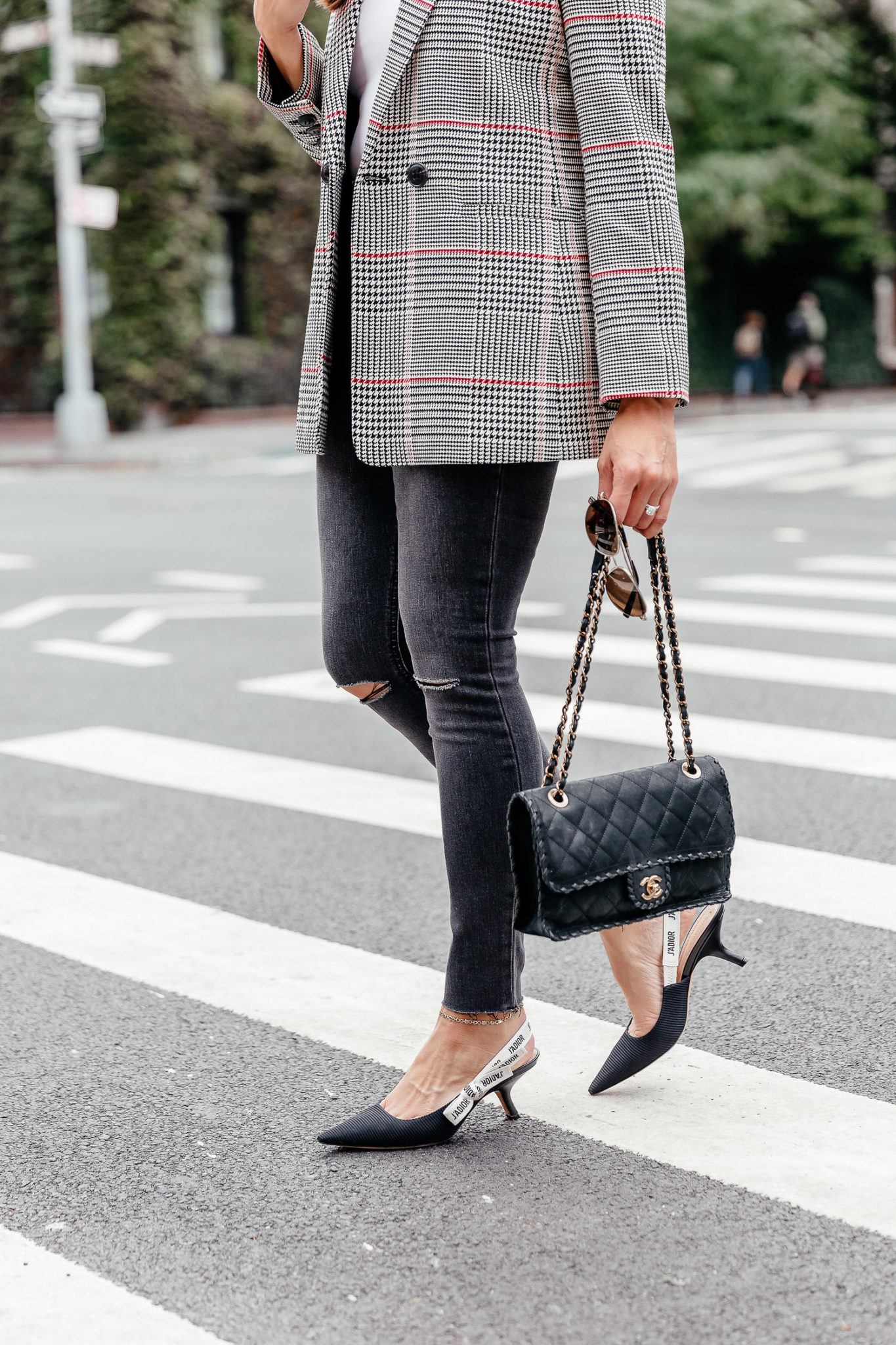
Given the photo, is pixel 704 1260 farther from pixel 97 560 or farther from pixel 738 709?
pixel 97 560

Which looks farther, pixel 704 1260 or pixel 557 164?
pixel 557 164

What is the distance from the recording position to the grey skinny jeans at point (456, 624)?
2.40 meters

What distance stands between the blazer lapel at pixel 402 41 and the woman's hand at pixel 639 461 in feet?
1.75

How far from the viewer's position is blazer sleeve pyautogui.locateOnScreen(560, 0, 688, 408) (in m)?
2.33

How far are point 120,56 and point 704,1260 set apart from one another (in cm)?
2293

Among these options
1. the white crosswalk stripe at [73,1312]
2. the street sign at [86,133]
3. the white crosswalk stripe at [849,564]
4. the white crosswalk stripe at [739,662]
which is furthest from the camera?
the street sign at [86,133]

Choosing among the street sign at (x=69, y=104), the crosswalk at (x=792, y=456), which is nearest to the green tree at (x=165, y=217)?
the street sign at (x=69, y=104)

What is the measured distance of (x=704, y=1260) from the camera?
211 centimetres

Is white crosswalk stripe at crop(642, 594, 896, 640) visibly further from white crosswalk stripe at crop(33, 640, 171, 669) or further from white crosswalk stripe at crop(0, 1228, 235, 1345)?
white crosswalk stripe at crop(0, 1228, 235, 1345)

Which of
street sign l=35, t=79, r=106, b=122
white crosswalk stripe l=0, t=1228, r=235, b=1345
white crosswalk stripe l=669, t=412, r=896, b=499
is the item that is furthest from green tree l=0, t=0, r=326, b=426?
white crosswalk stripe l=0, t=1228, r=235, b=1345

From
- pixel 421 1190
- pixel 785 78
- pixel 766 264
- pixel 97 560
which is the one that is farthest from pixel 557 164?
pixel 766 264

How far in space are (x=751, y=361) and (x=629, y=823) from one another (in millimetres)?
27811

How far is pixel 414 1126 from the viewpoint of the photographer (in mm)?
2471

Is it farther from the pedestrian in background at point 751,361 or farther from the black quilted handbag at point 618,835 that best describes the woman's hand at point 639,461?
the pedestrian in background at point 751,361
